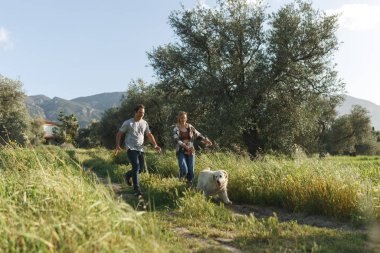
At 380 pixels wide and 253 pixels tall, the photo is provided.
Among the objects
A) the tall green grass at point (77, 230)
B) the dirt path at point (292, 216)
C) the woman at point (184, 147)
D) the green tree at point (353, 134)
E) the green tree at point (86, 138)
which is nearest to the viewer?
the tall green grass at point (77, 230)

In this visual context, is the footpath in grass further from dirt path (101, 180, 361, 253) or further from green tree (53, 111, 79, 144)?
green tree (53, 111, 79, 144)

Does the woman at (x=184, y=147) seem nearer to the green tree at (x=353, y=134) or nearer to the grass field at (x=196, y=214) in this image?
the grass field at (x=196, y=214)

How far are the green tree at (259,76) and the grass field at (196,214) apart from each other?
11394 mm

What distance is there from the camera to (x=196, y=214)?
8156 mm

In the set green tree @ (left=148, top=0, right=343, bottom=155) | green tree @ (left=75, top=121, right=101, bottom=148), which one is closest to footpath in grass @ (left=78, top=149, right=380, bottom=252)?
green tree @ (left=148, top=0, right=343, bottom=155)

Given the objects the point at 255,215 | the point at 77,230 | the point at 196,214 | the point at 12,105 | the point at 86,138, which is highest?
the point at 12,105

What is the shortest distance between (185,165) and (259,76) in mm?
12929

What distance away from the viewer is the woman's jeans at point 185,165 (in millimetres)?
11852

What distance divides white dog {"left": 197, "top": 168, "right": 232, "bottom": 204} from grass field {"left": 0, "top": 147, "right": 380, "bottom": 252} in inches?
20.4

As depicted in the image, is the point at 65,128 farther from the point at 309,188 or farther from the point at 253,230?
the point at 253,230

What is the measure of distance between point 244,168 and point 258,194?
1.41 meters

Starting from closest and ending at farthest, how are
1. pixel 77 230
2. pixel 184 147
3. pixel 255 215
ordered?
pixel 77 230 < pixel 255 215 < pixel 184 147

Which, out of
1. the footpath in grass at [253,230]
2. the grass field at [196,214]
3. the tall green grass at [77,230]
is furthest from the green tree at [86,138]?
the tall green grass at [77,230]

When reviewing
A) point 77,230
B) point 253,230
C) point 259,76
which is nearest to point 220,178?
point 253,230
